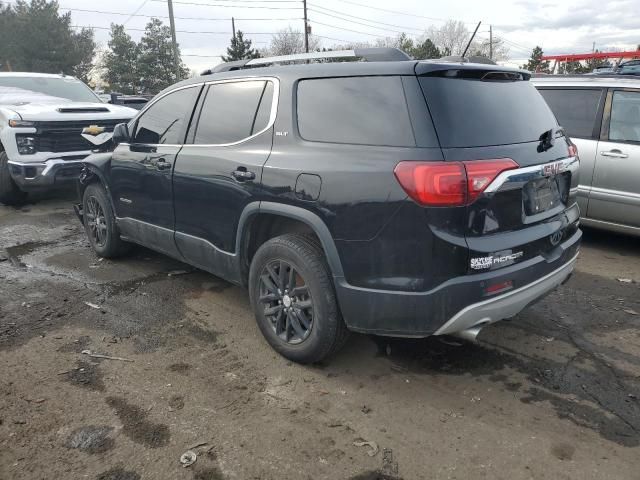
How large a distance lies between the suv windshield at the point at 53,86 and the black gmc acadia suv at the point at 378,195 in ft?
21.2

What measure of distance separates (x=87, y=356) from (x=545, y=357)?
10.1ft

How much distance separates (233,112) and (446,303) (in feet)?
6.83

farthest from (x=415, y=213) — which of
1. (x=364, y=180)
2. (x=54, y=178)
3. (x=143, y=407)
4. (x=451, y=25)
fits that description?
(x=451, y=25)

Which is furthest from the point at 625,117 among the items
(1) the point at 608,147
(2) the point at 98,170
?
(2) the point at 98,170

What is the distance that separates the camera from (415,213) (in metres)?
2.70

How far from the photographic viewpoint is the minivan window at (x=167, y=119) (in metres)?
4.27

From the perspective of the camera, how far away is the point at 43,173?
298 inches

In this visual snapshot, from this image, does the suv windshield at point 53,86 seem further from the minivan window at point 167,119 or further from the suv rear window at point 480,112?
the suv rear window at point 480,112

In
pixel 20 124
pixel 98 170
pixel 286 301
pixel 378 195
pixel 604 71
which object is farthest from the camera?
pixel 604 71

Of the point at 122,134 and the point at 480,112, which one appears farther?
the point at 122,134

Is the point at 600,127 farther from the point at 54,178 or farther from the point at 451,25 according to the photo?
the point at 451,25

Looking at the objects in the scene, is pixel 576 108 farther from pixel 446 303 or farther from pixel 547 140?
pixel 446 303

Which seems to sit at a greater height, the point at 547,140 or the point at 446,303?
the point at 547,140

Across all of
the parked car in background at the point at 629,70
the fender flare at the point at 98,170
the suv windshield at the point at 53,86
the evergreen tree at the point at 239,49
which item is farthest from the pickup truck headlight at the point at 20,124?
the evergreen tree at the point at 239,49
